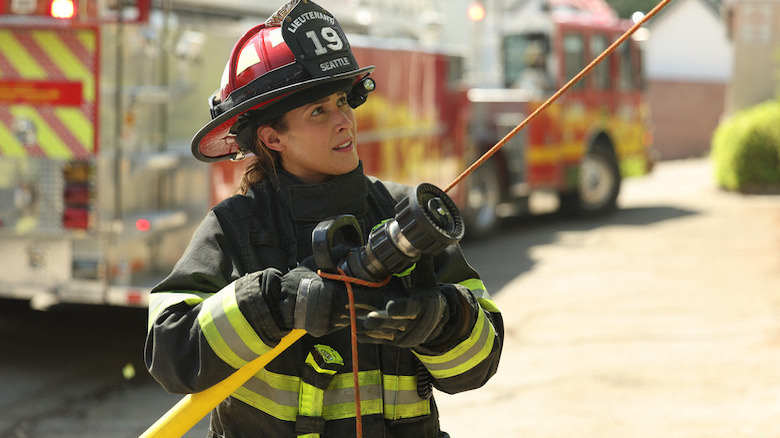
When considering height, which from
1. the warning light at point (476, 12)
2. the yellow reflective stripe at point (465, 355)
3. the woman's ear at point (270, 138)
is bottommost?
the yellow reflective stripe at point (465, 355)

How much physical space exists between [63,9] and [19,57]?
359mm

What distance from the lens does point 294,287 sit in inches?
72.3

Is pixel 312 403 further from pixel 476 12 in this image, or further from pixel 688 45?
pixel 688 45

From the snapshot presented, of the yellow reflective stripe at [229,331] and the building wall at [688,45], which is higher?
the building wall at [688,45]

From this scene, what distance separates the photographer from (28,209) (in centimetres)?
546

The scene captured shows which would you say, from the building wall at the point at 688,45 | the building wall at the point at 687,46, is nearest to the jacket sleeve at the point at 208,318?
the building wall at the point at 688,45

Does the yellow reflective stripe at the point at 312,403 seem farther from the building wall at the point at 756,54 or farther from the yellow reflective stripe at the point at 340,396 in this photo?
the building wall at the point at 756,54

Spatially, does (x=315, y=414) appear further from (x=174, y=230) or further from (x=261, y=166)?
(x=174, y=230)

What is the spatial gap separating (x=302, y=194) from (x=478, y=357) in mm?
474

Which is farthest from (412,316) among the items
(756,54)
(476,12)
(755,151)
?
(756,54)

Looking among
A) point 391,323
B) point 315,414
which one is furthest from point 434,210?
point 315,414

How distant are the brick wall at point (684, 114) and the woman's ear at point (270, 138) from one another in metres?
27.9

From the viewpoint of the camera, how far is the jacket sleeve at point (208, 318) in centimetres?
187

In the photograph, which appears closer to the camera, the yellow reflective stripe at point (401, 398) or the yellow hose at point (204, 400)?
the yellow hose at point (204, 400)
